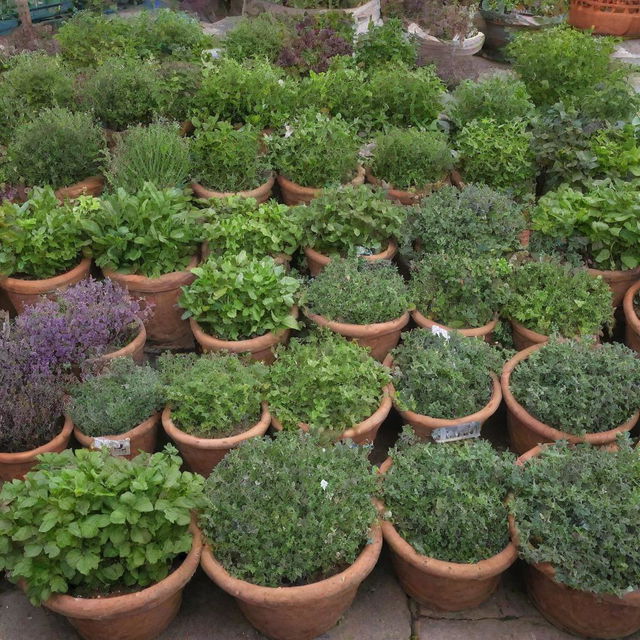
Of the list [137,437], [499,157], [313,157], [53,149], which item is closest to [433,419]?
[137,437]

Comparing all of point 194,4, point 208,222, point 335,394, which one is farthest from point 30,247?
point 194,4

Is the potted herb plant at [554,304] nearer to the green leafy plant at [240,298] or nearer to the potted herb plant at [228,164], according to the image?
the green leafy plant at [240,298]

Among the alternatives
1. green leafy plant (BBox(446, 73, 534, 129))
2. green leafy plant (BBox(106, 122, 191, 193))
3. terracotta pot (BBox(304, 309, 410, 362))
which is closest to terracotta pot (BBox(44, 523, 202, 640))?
terracotta pot (BBox(304, 309, 410, 362))

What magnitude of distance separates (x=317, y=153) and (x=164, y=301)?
136cm

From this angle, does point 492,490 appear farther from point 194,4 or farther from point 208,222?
point 194,4

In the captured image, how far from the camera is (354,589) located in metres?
3.04

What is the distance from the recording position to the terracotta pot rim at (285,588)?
9.28 ft

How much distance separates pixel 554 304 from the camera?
4.06 meters

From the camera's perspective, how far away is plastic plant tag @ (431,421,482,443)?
3.58 m

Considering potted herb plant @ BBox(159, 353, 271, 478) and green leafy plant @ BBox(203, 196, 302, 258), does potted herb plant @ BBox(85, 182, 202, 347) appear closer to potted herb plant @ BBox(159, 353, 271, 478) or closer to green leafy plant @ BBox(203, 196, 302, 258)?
green leafy plant @ BBox(203, 196, 302, 258)

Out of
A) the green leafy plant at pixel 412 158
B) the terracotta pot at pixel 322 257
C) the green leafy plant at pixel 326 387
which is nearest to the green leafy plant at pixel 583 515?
the green leafy plant at pixel 326 387

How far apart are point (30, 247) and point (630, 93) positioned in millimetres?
4076

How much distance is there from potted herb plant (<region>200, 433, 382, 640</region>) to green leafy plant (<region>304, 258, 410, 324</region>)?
3.25ft

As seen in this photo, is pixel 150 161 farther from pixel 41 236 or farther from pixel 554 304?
pixel 554 304
